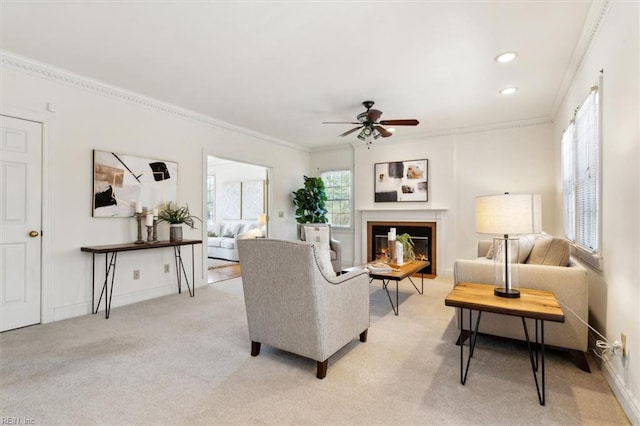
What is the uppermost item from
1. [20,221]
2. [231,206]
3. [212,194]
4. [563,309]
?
[212,194]

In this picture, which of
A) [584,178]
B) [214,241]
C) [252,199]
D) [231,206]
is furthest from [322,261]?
[231,206]

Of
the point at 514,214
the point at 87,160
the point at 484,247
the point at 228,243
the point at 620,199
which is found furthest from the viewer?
the point at 228,243

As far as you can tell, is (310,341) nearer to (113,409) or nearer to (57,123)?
(113,409)

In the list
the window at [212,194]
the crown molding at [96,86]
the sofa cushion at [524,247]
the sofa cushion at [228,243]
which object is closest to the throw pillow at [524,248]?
the sofa cushion at [524,247]

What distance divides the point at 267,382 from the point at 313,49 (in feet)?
8.79

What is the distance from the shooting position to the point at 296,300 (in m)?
2.13

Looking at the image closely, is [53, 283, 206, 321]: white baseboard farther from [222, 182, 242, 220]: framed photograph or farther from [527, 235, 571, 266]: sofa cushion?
[527, 235, 571, 266]: sofa cushion

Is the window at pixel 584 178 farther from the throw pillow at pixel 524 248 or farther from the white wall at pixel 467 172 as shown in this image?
the white wall at pixel 467 172

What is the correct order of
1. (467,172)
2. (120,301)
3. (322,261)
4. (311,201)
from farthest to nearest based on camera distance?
(311,201), (467,172), (120,301), (322,261)

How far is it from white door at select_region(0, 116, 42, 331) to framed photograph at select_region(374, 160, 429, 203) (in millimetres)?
4948

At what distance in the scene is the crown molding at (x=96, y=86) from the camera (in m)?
3.01

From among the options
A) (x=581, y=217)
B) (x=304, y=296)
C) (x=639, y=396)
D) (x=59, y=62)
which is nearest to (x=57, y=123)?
(x=59, y=62)

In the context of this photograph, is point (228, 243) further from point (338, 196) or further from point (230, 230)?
point (338, 196)

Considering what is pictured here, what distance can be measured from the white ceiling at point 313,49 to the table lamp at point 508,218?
1378 mm
